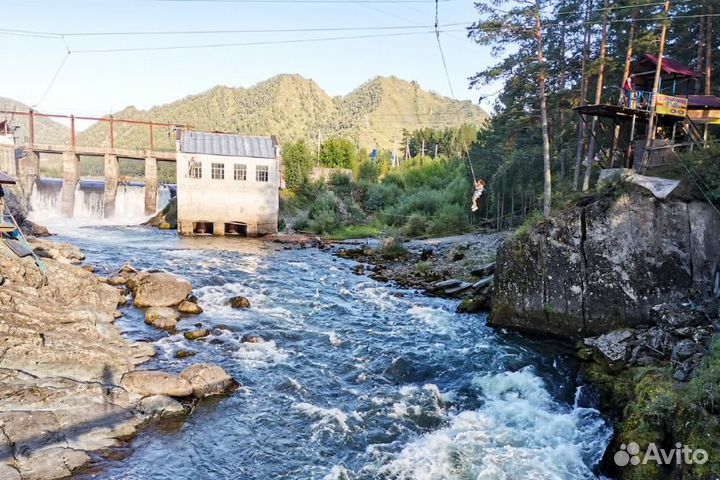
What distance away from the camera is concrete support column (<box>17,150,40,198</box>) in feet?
151

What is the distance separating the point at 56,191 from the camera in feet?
158

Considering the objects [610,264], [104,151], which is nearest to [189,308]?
[610,264]

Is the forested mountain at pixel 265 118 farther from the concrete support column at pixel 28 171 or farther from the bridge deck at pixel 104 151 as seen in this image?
the concrete support column at pixel 28 171

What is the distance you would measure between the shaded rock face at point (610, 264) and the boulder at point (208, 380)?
966 cm

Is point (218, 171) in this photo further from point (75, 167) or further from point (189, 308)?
point (75, 167)

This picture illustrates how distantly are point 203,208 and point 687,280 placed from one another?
1203 inches

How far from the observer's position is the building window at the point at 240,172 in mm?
35031

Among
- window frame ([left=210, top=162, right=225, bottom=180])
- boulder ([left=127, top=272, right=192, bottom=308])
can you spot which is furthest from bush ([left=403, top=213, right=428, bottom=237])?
boulder ([left=127, top=272, right=192, bottom=308])

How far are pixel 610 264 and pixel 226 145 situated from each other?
29284 millimetres

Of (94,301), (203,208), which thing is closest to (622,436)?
(94,301)

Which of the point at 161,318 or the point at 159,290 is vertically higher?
the point at 159,290

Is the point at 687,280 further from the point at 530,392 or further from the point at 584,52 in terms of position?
the point at 584,52

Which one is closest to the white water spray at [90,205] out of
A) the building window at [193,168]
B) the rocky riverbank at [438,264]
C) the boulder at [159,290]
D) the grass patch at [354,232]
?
the building window at [193,168]

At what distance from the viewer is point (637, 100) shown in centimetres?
1903
